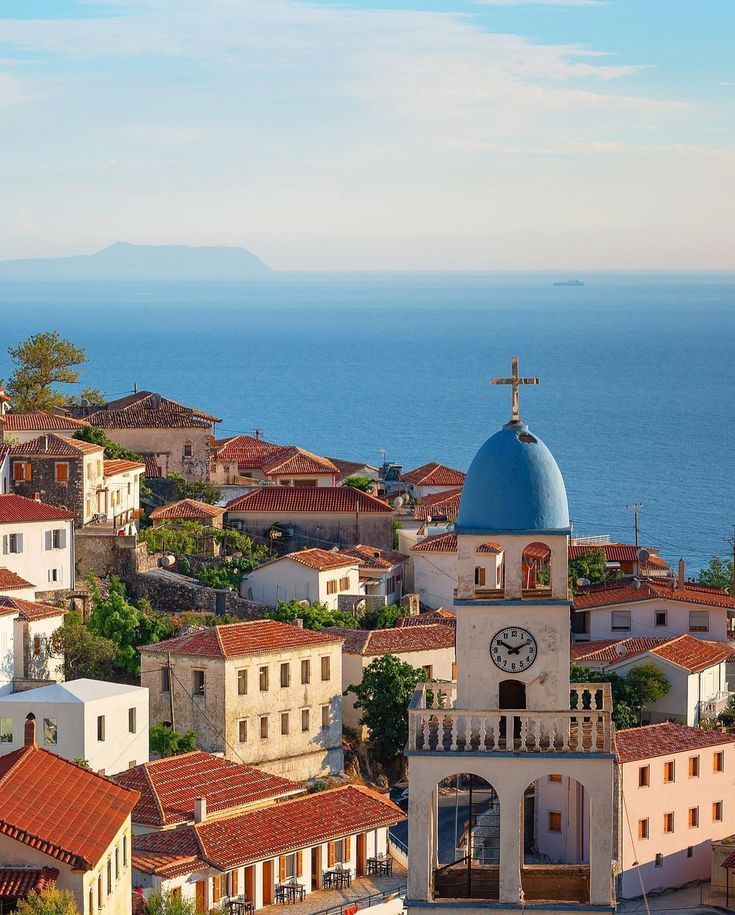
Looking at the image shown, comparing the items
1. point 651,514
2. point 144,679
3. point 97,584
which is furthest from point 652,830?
point 651,514

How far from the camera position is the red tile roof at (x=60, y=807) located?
32469 mm

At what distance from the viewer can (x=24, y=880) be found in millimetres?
31891

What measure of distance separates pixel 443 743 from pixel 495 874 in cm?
151

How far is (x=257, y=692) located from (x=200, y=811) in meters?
10.4

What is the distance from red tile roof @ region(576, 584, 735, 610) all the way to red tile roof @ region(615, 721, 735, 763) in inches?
415

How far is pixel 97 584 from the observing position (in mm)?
62906

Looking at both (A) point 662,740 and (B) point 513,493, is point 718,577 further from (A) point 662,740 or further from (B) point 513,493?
(B) point 513,493

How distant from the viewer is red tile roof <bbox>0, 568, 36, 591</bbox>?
58.4 meters

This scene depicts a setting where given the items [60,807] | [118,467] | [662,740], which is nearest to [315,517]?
[118,467]

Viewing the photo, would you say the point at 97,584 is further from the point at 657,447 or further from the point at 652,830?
the point at 657,447

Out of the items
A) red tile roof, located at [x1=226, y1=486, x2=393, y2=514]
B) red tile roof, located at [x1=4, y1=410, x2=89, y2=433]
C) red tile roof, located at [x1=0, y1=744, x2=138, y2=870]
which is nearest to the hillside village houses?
red tile roof, located at [x1=0, y1=744, x2=138, y2=870]

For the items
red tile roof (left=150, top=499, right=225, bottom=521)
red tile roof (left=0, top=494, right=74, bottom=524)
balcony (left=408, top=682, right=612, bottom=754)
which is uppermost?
balcony (left=408, top=682, right=612, bottom=754)

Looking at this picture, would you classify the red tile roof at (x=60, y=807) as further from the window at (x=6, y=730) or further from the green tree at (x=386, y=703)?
the green tree at (x=386, y=703)

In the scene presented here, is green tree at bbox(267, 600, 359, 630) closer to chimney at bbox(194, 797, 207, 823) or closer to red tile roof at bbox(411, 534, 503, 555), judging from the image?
red tile roof at bbox(411, 534, 503, 555)
